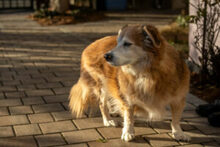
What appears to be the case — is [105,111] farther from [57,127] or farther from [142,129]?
[57,127]

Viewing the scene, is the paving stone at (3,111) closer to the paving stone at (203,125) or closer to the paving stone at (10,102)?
the paving stone at (10,102)

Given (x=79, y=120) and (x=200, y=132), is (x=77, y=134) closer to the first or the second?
(x=79, y=120)

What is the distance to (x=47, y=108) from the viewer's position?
186 inches

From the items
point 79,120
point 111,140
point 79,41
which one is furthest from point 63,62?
point 111,140

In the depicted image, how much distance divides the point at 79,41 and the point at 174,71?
20.1ft

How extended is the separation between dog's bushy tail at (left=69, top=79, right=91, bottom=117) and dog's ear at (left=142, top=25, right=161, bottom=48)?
126 cm

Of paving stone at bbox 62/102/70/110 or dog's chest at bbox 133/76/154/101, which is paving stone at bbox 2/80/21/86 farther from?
dog's chest at bbox 133/76/154/101

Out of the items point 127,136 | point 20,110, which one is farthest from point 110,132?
point 20,110

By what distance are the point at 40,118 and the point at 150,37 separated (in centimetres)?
191

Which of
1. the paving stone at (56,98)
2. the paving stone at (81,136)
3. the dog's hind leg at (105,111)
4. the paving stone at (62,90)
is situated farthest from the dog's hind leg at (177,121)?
the paving stone at (62,90)

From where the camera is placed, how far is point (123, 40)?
11.3ft

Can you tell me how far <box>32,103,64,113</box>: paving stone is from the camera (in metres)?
4.63

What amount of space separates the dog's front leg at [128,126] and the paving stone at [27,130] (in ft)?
3.26

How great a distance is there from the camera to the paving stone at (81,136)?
12.5 feet
